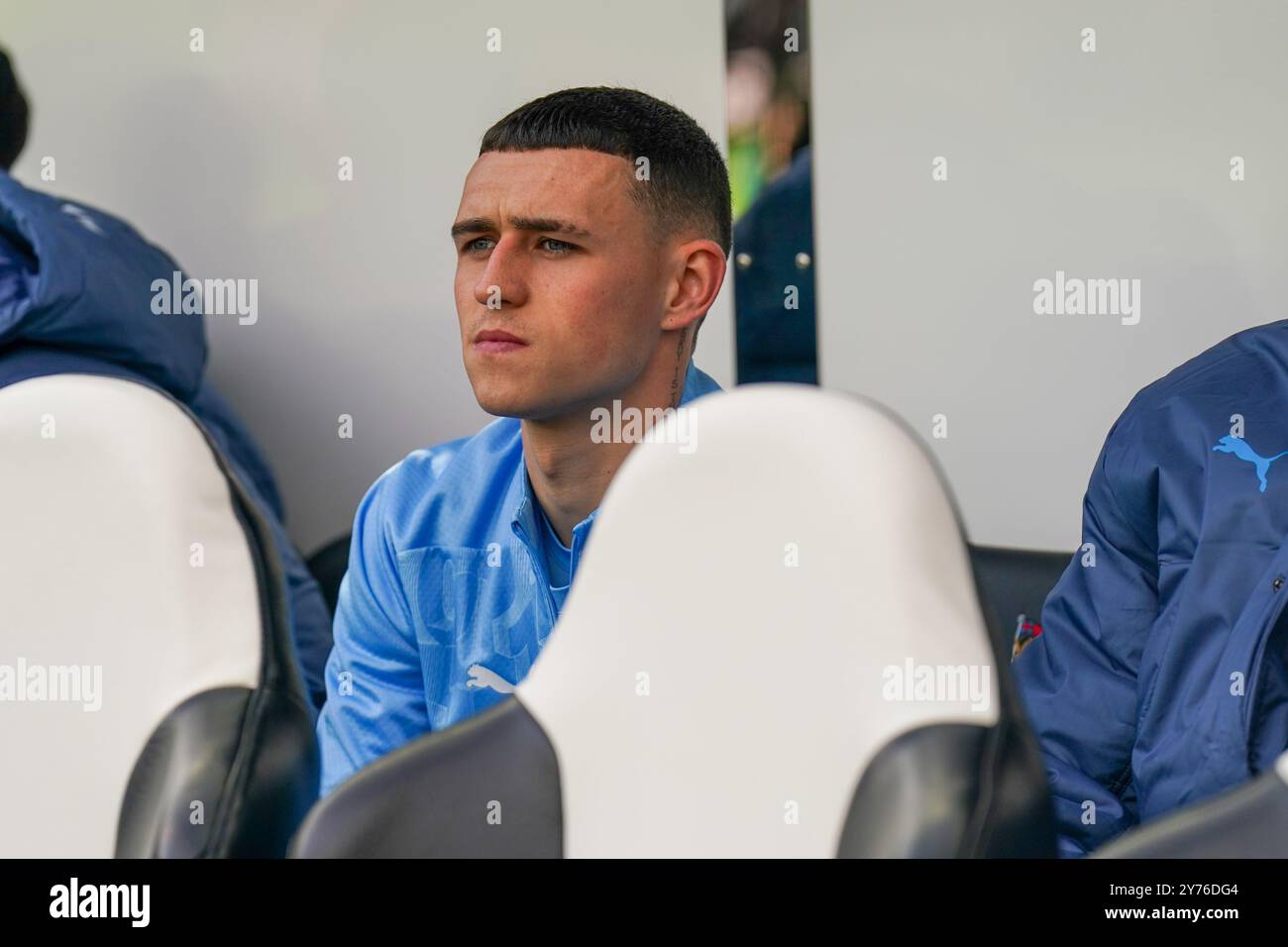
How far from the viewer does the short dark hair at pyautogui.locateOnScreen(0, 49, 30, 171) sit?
259 centimetres

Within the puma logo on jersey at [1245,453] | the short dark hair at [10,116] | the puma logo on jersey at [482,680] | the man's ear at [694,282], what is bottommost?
the puma logo on jersey at [482,680]

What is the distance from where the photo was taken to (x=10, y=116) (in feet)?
8.54

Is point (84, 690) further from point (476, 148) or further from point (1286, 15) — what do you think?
point (1286, 15)

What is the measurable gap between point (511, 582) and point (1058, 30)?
1.24 meters

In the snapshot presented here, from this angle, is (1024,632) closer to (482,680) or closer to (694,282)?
(694,282)

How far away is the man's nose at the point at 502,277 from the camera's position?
161cm

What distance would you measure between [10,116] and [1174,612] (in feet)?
6.56

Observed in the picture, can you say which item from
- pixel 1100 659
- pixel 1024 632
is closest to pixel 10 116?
pixel 1024 632

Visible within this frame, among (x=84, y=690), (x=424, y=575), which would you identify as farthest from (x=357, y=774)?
(x=424, y=575)

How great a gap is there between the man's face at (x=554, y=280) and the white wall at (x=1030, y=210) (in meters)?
0.72

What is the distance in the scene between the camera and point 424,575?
1666mm

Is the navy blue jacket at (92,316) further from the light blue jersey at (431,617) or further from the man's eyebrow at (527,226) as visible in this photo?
the man's eyebrow at (527,226)

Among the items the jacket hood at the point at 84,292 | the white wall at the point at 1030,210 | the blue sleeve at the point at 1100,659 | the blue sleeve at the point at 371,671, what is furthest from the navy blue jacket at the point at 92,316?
the blue sleeve at the point at 1100,659

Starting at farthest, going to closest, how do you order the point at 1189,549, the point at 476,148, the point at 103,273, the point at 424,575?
the point at 476,148 → the point at 103,273 → the point at 424,575 → the point at 1189,549
